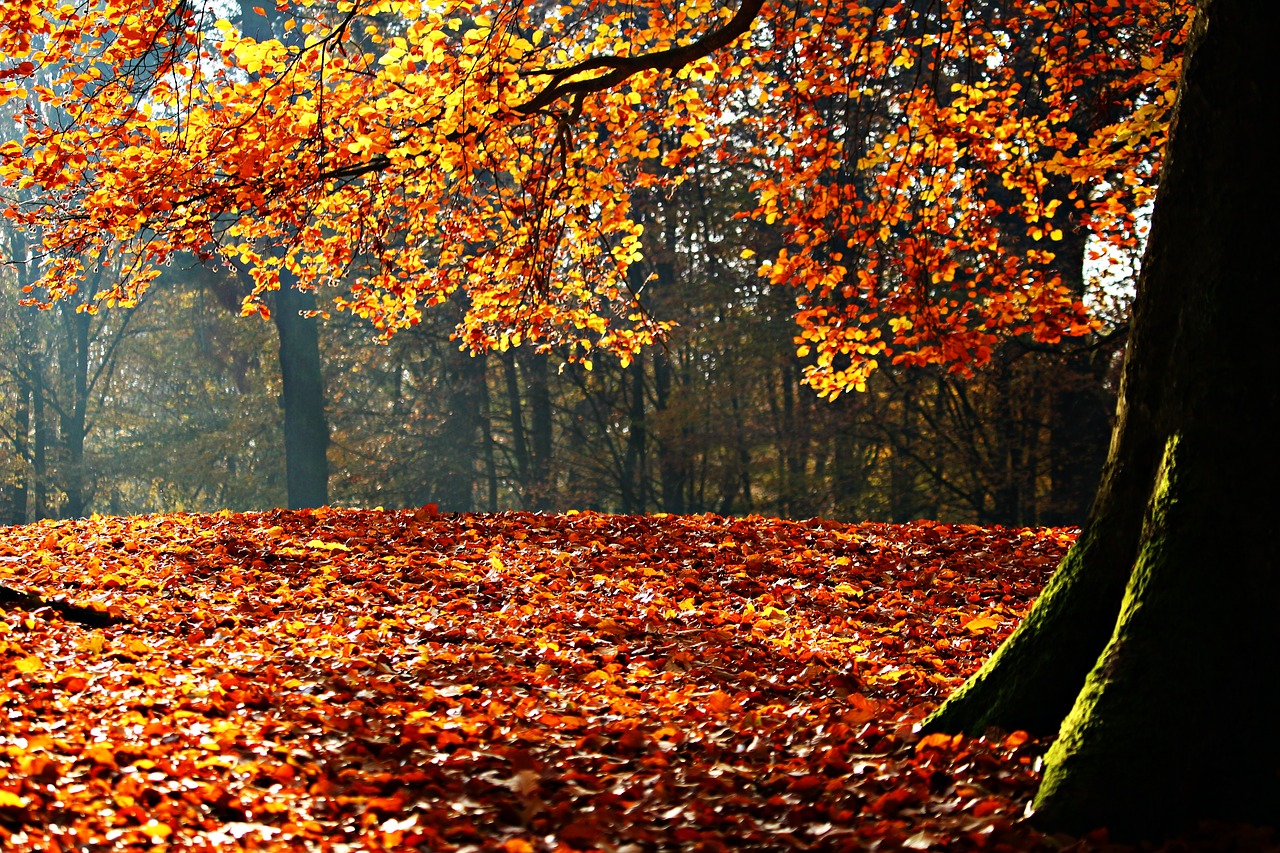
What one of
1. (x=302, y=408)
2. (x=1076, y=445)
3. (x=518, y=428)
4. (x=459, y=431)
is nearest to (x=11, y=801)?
(x=1076, y=445)

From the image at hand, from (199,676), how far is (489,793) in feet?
5.90

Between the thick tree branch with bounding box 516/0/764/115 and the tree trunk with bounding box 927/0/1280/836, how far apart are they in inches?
Result: 118

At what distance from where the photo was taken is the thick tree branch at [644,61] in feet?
21.5

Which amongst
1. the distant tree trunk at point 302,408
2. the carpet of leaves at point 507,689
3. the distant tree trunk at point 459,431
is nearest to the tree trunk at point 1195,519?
the carpet of leaves at point 507,689

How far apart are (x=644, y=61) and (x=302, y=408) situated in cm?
1424

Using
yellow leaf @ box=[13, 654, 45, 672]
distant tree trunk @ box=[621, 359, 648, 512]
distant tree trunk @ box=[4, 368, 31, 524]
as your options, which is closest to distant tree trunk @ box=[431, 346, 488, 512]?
distant tree trunk @ box=[621, 359, 648, 512]

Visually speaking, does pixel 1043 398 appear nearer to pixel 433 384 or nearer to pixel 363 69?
pixel 363 69

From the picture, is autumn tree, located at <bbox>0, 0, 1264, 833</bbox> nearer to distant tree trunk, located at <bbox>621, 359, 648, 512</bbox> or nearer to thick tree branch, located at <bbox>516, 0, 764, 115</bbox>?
thick tree branch, located at <bbox>516, 0, 764, 115</bbox>

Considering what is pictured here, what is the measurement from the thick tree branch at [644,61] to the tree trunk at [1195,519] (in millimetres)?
2995

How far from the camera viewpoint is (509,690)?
5.25 m

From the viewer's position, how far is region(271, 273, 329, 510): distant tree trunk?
19438 millimetres

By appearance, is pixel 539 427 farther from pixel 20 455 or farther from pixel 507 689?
pixel 507 689

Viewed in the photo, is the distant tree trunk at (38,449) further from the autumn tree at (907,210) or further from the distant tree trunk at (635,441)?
the autumn tree at (907,210)

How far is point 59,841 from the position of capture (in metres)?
3.30
